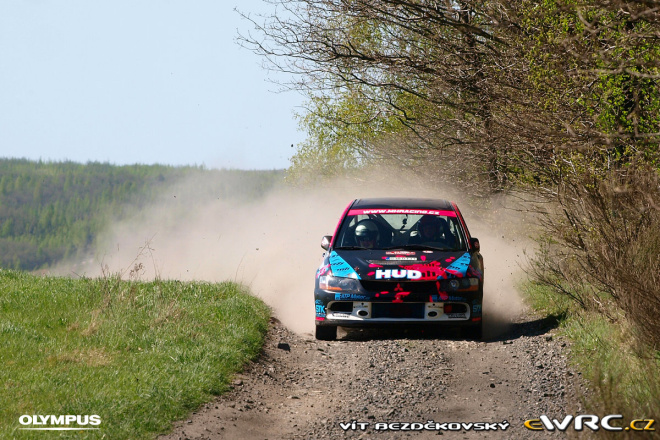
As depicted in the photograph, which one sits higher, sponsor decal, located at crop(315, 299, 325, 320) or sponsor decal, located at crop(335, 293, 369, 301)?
sponsor decal, located at crop(335, 293, 369, 301)

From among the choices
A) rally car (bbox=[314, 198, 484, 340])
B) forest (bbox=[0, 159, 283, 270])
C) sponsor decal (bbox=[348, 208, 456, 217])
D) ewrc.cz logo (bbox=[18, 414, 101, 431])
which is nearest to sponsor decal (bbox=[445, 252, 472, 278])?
rally car (bbox=[314, 198, 484, 340])

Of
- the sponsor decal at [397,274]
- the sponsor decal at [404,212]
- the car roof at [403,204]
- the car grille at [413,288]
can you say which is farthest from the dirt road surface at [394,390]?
the car roof at [403,204]

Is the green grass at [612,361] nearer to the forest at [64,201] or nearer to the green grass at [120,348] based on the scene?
the green grass at [120,348]

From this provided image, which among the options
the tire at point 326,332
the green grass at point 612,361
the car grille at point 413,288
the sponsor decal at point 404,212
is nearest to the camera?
the green grass at point 612,361

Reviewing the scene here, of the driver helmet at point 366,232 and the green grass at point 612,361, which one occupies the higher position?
the driver helmet at point 366,232

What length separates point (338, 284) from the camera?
978 centimetres

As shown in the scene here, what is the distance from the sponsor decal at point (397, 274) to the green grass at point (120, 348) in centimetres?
166

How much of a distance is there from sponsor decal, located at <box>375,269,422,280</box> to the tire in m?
0.94

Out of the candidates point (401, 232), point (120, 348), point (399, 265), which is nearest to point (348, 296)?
point (399, 265)

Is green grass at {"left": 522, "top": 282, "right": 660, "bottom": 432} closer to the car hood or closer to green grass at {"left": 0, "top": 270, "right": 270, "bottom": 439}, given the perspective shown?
the car hood

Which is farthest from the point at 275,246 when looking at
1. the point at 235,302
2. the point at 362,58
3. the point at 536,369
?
the point at 536,369

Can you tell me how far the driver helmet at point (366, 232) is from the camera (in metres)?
10.7

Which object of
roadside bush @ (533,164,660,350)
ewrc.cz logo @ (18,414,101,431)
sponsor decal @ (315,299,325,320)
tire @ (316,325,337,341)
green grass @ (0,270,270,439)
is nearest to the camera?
ewrc.cz logo @ (18,414,101,431)

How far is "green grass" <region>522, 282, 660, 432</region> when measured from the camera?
16.3 feet
